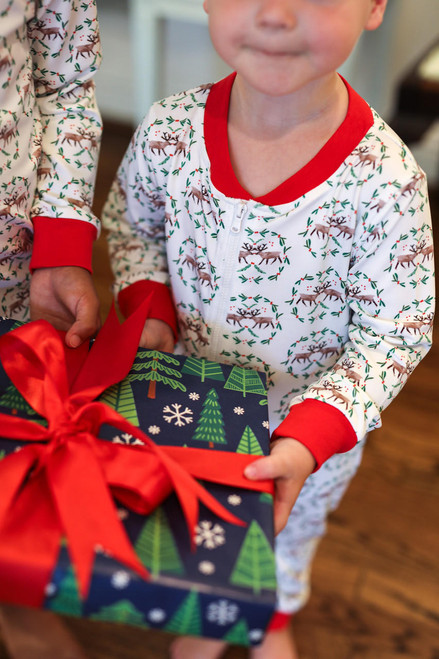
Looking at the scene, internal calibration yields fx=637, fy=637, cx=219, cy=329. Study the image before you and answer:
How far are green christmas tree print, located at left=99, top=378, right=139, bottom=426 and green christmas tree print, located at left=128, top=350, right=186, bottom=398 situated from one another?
1 centimetres

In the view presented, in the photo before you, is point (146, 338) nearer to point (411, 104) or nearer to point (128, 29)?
point (411, 104)

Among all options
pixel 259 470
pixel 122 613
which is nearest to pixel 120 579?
pixel 122 613

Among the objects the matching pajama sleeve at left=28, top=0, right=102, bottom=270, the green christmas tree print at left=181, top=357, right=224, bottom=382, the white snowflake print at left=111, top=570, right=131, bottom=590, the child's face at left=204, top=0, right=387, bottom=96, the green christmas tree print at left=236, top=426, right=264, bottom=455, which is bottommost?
the white snowflake print at left=111, top=570, right=131, bottom=590

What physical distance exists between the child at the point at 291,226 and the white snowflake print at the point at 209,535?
0.07m

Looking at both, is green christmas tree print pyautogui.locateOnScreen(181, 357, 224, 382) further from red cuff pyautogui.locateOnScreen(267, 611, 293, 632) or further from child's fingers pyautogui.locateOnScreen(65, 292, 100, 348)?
red cuff pyautogui.locateOnScreen(267, 611, 293, 632)

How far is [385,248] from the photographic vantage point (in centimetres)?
60

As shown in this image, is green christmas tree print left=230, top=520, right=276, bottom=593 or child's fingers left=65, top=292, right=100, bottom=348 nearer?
green christmas tree print left=230, top=520, right=276, bottom=593

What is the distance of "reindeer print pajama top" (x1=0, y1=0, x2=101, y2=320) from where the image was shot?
645mm

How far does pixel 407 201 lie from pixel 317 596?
2.56ft

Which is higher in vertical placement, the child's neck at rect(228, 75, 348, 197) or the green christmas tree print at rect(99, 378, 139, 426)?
the child's neck at rect(228, 75, 348, 197)

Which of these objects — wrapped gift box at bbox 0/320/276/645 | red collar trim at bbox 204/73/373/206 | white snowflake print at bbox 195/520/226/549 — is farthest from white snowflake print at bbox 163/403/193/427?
red collar trim at bbox 204/73/373/206

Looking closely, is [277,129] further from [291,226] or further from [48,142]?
[48,142]

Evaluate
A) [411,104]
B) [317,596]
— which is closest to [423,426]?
[317,596]

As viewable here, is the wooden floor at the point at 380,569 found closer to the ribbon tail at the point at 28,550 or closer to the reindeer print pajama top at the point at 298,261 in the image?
the reindeer print pajama top at the point at 298,261
